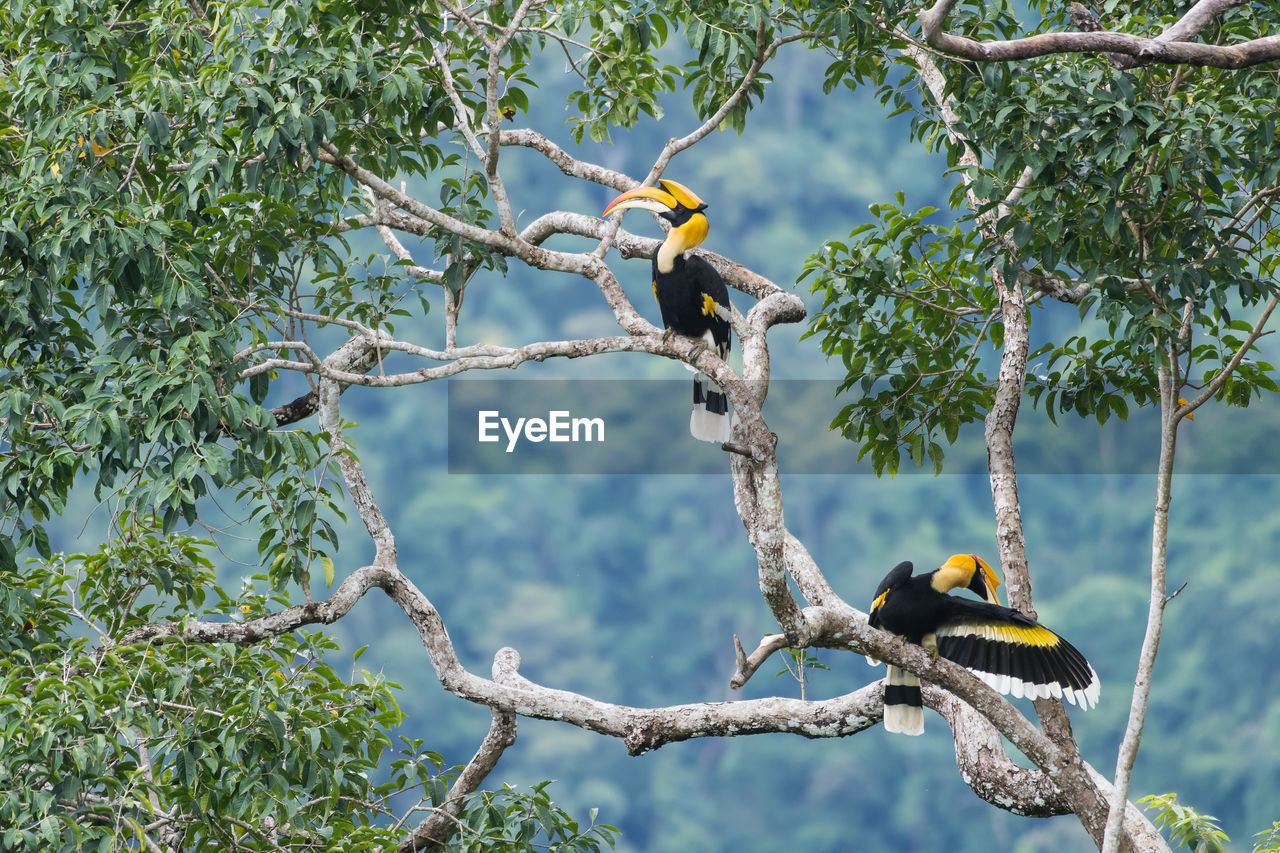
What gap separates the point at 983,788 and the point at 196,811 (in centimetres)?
232

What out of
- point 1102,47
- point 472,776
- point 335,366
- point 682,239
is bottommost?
point 472,776

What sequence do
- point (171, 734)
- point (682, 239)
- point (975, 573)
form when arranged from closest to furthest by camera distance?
point (171, 734)
point (975, 573)
point (682, 239)

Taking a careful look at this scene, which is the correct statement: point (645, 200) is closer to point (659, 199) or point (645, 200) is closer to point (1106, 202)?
point (659, 199)

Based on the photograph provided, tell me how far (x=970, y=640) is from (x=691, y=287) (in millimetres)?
1427

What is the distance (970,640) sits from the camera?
351 cm

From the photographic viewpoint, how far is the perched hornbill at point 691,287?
396 cm

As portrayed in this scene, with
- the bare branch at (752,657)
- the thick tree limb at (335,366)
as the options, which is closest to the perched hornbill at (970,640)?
the bare branch at (752,657)

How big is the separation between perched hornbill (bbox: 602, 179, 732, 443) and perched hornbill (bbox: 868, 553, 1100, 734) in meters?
0.99

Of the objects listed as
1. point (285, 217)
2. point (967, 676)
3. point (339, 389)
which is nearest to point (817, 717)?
point (967, 676)

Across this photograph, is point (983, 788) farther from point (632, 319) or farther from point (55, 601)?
point (55, 601)

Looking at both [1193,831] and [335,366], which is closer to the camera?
[1193,831]

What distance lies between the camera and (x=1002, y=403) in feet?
12.7

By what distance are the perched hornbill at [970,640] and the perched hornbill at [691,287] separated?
0.99 metres

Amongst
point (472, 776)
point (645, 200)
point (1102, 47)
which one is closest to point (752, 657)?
point (472, 776)
